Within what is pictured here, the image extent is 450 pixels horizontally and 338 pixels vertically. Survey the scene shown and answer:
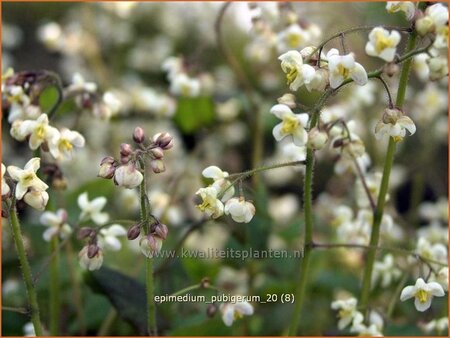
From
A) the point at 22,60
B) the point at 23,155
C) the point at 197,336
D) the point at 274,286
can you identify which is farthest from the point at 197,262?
the point at 22,60

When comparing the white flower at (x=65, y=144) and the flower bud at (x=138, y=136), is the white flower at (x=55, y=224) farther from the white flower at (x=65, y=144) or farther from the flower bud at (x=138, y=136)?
the flower bud at (x=138, y=136)

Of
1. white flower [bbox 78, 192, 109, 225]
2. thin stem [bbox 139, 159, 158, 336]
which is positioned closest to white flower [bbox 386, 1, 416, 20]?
thin stem [bbox 139, 159, 158, 336]

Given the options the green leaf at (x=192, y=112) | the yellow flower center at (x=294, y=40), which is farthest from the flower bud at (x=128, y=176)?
the green leaf at (x=192, y=112)

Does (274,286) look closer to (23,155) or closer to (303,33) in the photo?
(303,33)

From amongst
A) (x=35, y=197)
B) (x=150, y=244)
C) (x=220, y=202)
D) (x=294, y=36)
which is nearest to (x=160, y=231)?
(x=150, y=244)

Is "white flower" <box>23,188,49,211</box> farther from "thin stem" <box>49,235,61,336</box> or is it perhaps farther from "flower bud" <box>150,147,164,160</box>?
"thin stem" <box>49,235,61,336</box>

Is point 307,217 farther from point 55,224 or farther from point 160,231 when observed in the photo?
point 55,224
